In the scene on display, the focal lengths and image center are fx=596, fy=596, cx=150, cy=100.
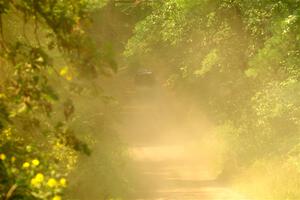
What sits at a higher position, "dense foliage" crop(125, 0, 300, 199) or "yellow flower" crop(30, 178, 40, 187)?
"dense foliage" crop(125, 0, 300, 199)

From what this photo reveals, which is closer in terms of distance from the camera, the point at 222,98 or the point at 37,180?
the point at 37,180

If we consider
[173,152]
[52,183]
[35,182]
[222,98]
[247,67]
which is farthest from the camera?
[173,152]

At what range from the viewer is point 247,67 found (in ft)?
72.8

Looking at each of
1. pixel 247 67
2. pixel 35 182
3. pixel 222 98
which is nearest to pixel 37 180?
pixel 35 182

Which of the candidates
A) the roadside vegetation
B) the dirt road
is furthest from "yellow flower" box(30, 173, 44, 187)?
the dirt road

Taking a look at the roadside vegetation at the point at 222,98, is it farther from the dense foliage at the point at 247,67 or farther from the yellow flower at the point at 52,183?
the yellow flower at the point at 52,183

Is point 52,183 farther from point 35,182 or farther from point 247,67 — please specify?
point 247,67

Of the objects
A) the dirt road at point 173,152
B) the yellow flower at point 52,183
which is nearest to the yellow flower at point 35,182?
the yellow flower at point 52,183

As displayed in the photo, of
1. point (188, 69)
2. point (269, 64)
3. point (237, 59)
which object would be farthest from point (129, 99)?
point (269, 64)

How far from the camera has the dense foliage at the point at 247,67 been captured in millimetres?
17203

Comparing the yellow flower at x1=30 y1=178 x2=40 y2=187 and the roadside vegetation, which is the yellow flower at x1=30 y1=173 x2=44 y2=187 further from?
the roadside vegetation

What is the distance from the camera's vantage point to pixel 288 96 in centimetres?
1719

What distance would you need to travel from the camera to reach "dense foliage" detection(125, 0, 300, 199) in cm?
1720

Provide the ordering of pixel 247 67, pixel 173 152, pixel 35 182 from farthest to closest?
1. pixel 173 152
2. pixel 247 67
3. pixel 35 182
